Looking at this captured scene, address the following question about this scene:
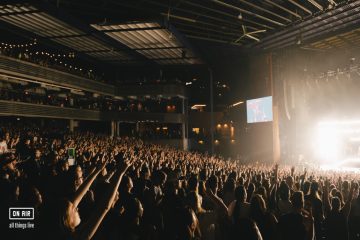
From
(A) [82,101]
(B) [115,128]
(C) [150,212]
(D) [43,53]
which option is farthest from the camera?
(B) [115,128]

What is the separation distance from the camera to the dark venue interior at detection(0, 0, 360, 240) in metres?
3.93

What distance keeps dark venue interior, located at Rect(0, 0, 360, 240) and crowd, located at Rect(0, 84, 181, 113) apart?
0.16m

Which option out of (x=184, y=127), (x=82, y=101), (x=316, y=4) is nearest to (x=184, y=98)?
(x=184, y=127)

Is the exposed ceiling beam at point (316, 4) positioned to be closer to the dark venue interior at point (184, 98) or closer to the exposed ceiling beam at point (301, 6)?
the dark venue interior at point (184, 98)

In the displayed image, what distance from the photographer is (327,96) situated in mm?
22031

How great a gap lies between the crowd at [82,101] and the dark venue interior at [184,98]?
0.16 meters

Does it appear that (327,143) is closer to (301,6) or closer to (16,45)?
(301,6)

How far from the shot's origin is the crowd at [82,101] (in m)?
22.3

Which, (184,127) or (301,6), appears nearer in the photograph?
(301,6)

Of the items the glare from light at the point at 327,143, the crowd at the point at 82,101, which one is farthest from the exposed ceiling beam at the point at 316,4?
the crowd at the point at 82,101

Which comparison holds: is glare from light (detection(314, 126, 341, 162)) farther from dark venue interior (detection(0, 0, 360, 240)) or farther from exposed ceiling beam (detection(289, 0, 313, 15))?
exposed ceiling beam (detection(289, 0, 313, 15))

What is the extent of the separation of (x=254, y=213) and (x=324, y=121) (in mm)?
20730

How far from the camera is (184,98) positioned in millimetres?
35625

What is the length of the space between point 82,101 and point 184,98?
11285 millimetres
